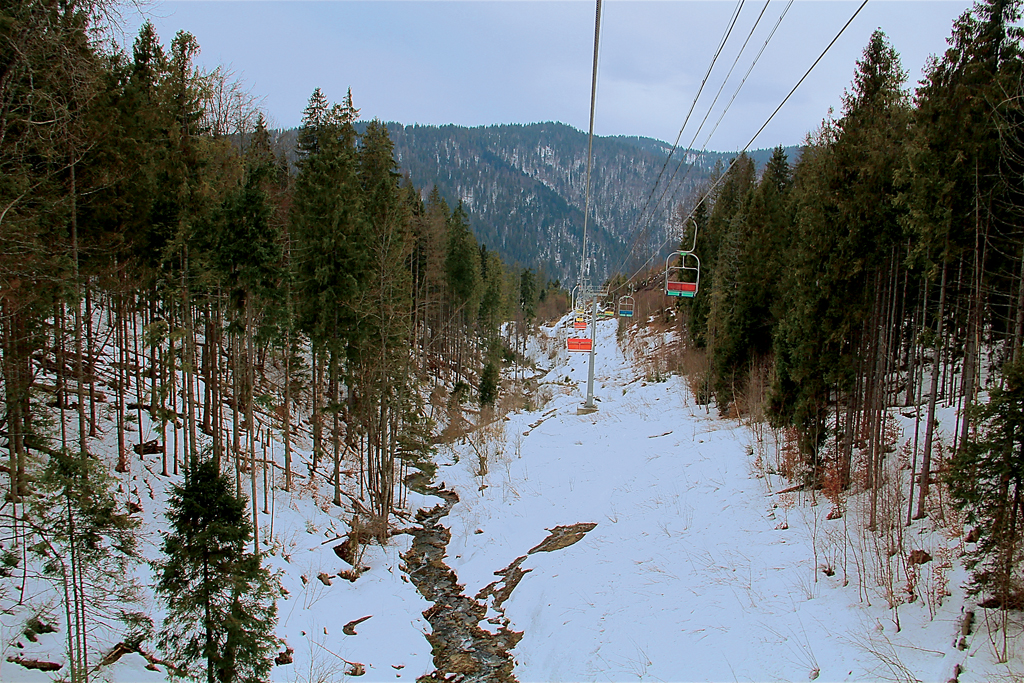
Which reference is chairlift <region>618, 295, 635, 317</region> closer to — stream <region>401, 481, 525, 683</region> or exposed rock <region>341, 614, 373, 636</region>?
stream <region>401, 481, 525, 683</region>

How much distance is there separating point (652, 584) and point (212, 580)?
29.4 ft

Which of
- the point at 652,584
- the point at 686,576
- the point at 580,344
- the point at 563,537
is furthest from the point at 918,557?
the point at 580,344

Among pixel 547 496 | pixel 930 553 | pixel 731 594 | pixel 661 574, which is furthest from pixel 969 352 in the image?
pixel 547 496

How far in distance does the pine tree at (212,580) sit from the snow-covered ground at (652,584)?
110 inches

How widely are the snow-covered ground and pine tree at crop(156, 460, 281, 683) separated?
2.80 metres

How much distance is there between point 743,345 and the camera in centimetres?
2530

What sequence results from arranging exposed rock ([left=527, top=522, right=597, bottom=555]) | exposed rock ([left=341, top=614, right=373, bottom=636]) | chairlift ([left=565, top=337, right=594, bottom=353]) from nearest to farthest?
exposed rock ([left=341, top=614, right=373, bottom=636]), exposed rock ([left=527, top=522, right=597, bottom=555]), chairlift ([left=565, top=337, right=594, bottom=353])

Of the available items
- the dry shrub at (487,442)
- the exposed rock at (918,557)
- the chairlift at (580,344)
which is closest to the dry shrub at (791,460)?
the exposed rock at (918,557)

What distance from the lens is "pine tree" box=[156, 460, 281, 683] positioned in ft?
24.8

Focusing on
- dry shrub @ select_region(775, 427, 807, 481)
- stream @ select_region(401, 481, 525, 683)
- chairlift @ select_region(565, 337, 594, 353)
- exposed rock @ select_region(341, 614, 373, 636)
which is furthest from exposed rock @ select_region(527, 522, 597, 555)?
chairlift @ select_region(565, 337, 594, 353)

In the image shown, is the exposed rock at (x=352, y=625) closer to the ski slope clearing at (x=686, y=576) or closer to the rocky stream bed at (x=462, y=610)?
the rocky stream bed at (x=462, y=610)

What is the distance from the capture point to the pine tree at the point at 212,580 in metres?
7.55

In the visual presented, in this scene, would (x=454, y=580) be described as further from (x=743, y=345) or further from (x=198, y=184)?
(x=743, y=345)

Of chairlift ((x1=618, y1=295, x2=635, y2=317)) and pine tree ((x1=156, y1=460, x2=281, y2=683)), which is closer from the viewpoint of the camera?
pine tree ((x1=156, y1=460, x2=281, y2=683))
